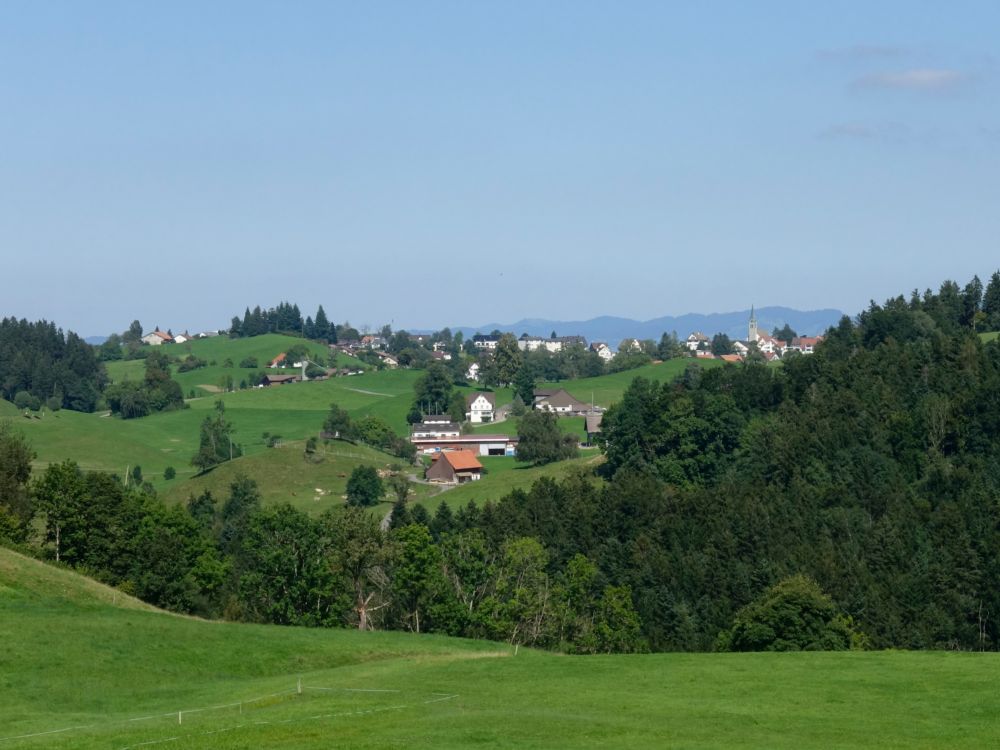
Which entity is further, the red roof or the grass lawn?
the red roof

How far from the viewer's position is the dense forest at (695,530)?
8031cm

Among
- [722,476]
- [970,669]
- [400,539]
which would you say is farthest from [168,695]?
[722,476]

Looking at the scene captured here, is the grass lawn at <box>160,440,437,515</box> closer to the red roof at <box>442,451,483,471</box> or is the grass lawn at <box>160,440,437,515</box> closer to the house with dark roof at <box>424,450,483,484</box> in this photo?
the house with dark roof at <box>424,450,483,484</box>

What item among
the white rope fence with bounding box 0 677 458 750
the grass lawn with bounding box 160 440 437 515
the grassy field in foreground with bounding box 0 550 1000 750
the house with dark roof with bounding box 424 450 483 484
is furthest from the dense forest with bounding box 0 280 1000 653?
the white rope fence with bounding box 0 677 458 750

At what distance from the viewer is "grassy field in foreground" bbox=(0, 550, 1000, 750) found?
35.7 m

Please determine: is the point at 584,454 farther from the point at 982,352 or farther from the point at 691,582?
the point at 691,582

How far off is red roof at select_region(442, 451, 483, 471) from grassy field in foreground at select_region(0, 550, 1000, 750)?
11462 centimetres

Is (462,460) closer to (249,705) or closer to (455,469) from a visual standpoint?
(455,469)

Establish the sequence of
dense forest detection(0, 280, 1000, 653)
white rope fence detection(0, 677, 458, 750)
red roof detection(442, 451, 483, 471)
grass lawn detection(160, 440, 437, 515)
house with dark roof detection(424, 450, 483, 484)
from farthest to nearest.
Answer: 1. red roof detection(442, 451, 483, 471)
2. house with dark roof detection(424, 450, 483, 484)
3. grass lawn detection(160, 440, 437, 515)
4. dense forest detection(0, 280, 1000, 653)
5. white rope fence detection(0, 677, 458, 750)

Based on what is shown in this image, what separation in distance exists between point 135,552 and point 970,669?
52.9m

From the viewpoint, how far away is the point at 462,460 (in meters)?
176

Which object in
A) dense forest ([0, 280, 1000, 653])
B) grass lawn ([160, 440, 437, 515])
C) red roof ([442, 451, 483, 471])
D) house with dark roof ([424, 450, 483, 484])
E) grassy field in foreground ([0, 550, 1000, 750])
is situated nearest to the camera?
grassy field in foreground ([0, 550, 1000, 750])

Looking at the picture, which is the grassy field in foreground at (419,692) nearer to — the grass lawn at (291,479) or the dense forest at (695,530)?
the dense forest at (695,530)

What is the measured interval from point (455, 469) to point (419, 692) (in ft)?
429
